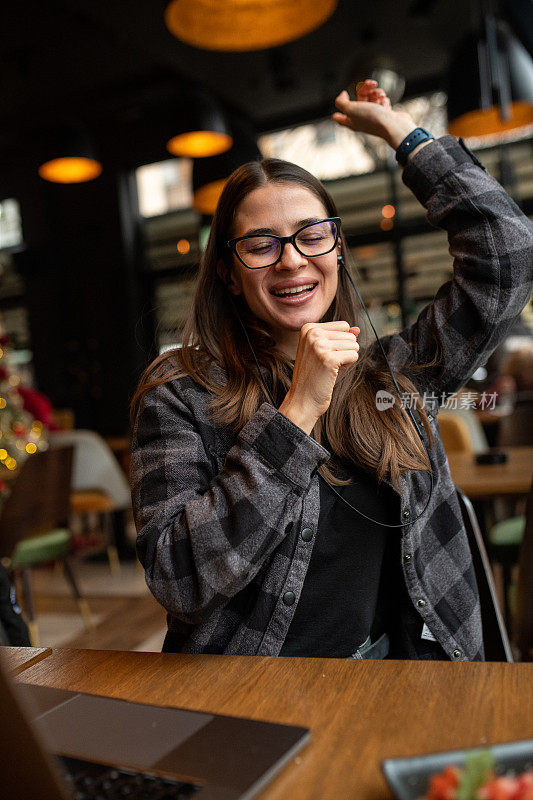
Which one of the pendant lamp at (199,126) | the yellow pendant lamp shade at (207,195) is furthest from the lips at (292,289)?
the yellow pendant lamp shade at (207,195)

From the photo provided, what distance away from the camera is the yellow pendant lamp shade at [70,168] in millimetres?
5289

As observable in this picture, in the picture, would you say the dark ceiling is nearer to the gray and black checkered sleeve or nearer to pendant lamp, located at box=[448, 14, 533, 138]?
pendant lamp, located at box=[448, 14, 533, 138]

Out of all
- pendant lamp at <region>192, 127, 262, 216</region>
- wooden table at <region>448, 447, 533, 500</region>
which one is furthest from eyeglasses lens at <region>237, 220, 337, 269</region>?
pendant lamp at <region>192, 127, 262, 216</region>

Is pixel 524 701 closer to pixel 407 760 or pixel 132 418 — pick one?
pixel 407 760

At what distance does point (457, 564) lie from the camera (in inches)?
48.7

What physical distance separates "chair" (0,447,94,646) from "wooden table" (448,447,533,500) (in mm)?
1810

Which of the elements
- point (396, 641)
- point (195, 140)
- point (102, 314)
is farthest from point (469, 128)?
point (102, 314)

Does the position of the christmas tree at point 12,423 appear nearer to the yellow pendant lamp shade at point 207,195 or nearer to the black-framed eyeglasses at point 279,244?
the black-framed eyeglasses at point 279,244

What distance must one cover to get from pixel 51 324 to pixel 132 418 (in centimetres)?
737

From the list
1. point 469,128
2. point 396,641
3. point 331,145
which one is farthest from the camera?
point 331,145

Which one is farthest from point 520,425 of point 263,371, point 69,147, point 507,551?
point 69,147

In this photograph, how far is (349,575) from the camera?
1.14m

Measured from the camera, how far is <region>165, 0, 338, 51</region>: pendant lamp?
7.59 ft

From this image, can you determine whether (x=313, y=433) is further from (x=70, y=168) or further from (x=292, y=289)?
(x=70, y=168)
